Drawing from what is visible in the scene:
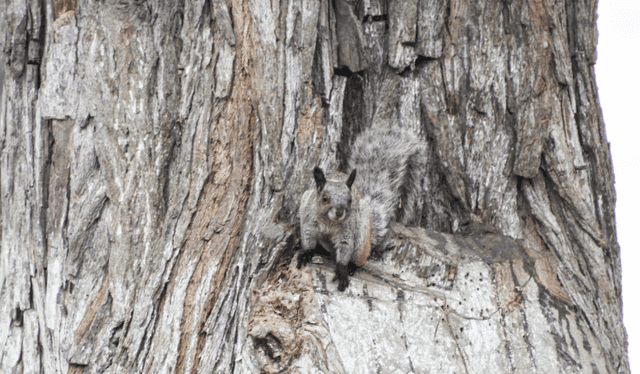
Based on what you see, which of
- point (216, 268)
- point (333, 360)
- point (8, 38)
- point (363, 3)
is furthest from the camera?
point (363, 3)

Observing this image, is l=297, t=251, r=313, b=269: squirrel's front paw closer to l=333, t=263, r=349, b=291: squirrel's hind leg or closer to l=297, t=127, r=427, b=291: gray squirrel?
l=297, t=127, r=427, b=291: gray squirrel

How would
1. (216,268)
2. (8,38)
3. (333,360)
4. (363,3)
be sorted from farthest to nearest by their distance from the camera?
(363,3), (8,38), (216,268), (333,360)

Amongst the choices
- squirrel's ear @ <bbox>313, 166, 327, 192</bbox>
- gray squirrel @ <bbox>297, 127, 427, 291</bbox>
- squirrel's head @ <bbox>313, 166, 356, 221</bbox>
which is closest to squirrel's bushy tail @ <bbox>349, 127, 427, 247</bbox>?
gray squirrel @ <bbox>297, 127, 427, 291</bbox>

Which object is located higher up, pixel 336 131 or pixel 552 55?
pixel 552 55

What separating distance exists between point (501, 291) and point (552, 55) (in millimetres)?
1422

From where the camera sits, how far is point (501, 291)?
2775 millimetres

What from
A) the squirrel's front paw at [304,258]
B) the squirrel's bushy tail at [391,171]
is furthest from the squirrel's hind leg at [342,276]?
the squirrel's bushy tail at [391,171]

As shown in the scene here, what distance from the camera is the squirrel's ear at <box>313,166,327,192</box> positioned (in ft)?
9.46

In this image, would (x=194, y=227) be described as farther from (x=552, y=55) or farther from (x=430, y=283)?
(x=552, y=55)

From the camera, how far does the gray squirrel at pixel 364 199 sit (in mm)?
2914

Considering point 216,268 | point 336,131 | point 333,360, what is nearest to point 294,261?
point 216,268

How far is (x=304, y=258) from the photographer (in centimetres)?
293

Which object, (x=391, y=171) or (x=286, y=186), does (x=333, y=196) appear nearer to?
(x=286, y=186)

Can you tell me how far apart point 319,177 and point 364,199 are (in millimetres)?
417
